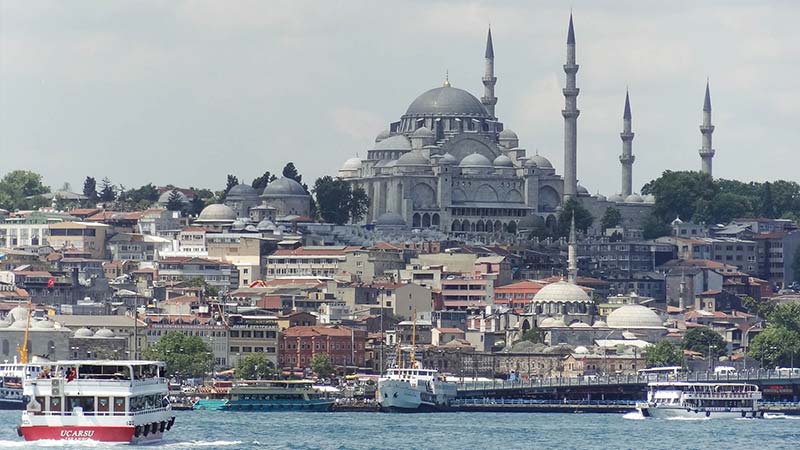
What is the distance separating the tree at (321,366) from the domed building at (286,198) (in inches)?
1486

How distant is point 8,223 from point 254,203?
1320cm

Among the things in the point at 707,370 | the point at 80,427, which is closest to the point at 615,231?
the point at 707,370

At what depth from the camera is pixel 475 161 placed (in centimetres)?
15650

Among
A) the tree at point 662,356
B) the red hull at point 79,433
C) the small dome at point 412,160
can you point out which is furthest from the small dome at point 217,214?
the red hull at point 79,433

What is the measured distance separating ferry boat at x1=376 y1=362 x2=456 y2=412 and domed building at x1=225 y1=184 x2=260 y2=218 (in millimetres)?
51842

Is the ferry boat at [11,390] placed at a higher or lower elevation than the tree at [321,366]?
lower

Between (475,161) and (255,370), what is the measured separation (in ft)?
150

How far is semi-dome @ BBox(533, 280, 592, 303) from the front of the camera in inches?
5212

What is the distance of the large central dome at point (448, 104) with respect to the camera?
162375 millimetres

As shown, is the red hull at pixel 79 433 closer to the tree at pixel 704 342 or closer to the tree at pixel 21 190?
the tree at pixel 704 342

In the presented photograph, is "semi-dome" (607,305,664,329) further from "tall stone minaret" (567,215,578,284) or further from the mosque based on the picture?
the mosque

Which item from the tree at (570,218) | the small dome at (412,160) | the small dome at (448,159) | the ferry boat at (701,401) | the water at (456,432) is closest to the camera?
the water at (456,432)

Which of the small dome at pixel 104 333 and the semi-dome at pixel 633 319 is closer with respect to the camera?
the small dome at pixel 104 333

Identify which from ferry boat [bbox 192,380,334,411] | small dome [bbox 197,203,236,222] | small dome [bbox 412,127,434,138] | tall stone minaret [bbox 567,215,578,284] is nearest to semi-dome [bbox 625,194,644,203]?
small dome [bbox 412,127,434,138]
